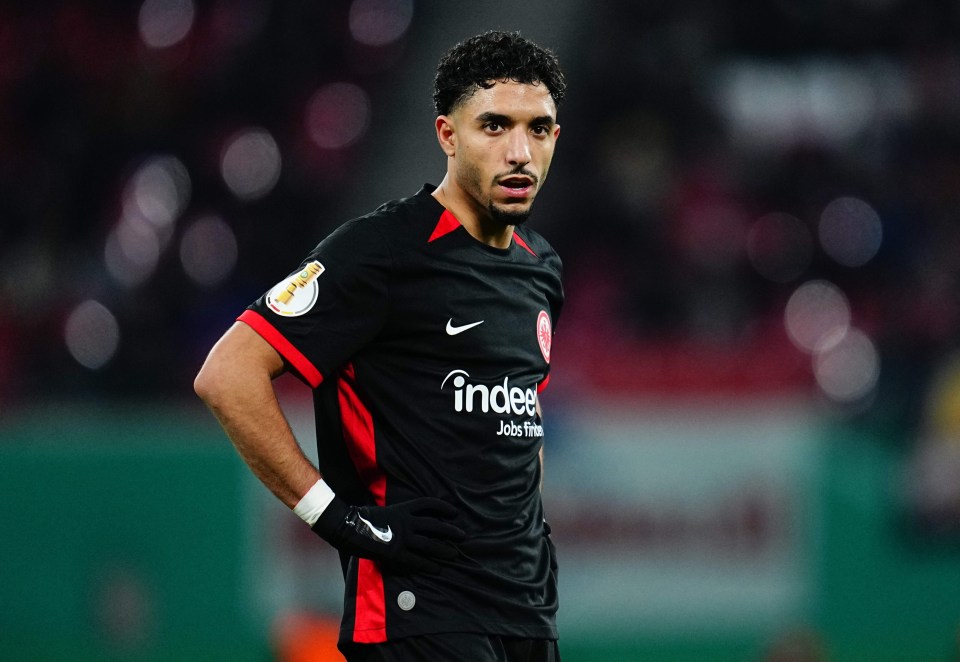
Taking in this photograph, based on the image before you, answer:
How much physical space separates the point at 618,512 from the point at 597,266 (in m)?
2.33

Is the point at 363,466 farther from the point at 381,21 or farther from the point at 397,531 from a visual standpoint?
the point at 381,21

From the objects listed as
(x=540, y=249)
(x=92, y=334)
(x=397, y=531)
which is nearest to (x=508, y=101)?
(x=540, y=249)

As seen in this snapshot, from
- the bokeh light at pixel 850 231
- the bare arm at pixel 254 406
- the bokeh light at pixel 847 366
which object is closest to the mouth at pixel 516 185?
the bare arm at pixel 254 406

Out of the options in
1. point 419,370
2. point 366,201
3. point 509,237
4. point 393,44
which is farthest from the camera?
point 393,44

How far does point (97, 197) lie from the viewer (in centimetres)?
1165

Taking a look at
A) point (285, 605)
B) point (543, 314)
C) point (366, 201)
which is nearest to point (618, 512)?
point (285, 605)

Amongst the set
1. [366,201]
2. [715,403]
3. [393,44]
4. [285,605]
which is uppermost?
[393,44]

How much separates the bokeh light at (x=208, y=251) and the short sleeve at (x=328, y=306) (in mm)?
7250

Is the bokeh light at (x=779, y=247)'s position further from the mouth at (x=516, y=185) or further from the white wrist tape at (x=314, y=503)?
the white wrist tape at (x=314, y=503)

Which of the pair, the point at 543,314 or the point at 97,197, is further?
the point at 97,197

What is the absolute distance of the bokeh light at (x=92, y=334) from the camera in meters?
9.53

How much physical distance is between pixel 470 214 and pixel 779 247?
7.32 meters

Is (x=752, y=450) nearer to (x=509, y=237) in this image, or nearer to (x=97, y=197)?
(x=509, y=237)

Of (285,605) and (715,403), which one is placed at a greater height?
(715,403)
